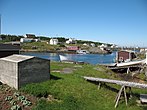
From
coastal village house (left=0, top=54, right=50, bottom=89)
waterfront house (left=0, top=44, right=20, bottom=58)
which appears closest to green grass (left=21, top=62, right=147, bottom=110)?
coastal village house (left=0, top=54, right=50, bottom=89)

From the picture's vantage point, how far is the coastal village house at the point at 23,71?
19.3 metres

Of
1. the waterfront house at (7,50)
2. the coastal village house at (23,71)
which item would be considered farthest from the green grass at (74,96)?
the waterfront house at (7,50)

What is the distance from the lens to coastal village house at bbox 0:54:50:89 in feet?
63.3

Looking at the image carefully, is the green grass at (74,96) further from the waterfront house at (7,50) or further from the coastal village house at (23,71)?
the waterfront house at (7,50)

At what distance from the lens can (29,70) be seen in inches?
796

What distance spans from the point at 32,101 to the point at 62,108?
9.12 feet

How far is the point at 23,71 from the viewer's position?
64.3ft

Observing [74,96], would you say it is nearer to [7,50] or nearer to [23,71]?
[23,71]

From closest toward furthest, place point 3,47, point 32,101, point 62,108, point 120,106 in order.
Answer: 1. point 62,108
2. point 32,101
3. point 120,106
4. point 3,47

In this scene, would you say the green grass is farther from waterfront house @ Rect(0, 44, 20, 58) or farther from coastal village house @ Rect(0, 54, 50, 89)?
waterfront house @ Rect(0, 44, 20, 58)

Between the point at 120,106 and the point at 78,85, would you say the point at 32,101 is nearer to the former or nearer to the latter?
the point at 78,85

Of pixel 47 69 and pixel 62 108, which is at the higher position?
pixel 47 69

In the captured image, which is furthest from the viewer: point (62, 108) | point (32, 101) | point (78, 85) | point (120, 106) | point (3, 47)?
point (3, 47)

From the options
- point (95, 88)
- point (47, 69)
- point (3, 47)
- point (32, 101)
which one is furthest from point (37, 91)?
point (3, 47)
